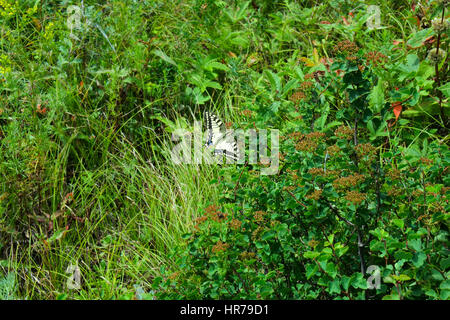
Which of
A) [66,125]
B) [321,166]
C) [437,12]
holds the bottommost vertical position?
[321,166]

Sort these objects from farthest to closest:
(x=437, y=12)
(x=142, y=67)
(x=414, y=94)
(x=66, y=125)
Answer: (x=142, y=67), (x=66, y=125), (x=437, y=12), (x=414, y=94)

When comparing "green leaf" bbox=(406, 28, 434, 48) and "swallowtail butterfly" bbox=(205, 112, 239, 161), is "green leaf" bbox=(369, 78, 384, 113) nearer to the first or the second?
"green leaf" bbox=(406, 28, 434, 48)

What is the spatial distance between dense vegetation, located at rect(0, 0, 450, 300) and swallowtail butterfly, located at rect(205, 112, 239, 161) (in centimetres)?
13

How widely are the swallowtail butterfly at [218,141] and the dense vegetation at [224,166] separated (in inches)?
5.0

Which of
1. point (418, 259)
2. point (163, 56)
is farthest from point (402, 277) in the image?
point (163, 56)

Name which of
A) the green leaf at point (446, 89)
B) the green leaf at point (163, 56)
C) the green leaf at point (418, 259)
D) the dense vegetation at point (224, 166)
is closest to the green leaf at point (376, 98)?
the dense vegetation at point (224, 166)

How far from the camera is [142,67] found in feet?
11.3

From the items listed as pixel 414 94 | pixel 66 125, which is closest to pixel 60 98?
pixel 66 125

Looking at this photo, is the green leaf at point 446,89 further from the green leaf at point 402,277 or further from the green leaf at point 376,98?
the green leaf at point 402,277

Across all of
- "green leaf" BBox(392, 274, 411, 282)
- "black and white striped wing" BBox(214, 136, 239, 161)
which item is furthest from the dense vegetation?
"black and white striped wing" BBox(214, 136, 239, 161)

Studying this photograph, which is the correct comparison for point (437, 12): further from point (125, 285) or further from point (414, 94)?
point (125, 285)
